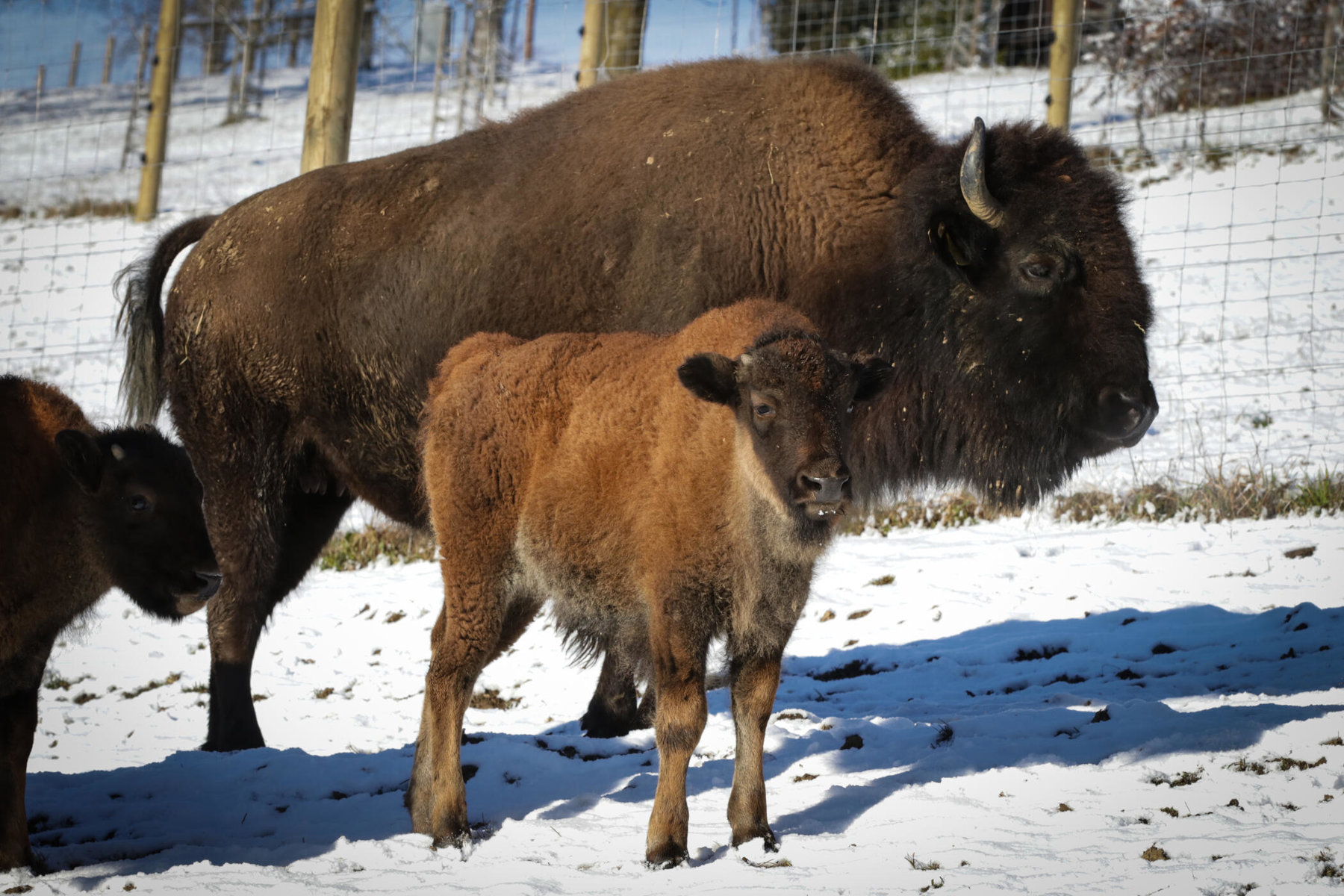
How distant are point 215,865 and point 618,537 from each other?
1.75 metres

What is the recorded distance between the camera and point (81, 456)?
4.54 m

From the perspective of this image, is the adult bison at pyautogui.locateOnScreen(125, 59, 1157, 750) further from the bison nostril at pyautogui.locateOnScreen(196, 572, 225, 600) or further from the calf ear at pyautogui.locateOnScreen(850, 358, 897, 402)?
the calf ear at pyautogui.locateOnScreen(850, 358, 897, 402)

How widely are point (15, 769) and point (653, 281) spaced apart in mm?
3170

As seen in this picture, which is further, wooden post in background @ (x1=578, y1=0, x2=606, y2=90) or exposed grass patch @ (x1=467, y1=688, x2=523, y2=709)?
wooden post in background @ (x1=578, y1=0, x2=606, y2=90)

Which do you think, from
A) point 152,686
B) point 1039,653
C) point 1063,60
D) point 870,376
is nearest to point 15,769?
point 152,686

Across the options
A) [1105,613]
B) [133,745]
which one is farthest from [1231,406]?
[133,745]

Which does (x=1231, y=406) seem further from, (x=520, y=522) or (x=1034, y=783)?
(x=520, y=522)

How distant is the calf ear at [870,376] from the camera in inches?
159

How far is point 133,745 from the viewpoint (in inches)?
235

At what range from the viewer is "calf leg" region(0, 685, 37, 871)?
4.22 metres

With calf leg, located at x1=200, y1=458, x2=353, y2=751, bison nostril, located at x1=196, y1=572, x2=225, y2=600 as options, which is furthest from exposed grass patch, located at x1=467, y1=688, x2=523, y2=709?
bison nostril, located at x1=196, y1=572, x2=225, y2=600

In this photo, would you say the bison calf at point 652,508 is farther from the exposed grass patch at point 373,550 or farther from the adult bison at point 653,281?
the exposed grass patch at point 373,550

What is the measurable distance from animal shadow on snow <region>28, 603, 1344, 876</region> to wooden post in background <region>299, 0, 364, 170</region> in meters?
4.92

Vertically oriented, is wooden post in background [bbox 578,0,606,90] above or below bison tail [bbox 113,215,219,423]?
above
